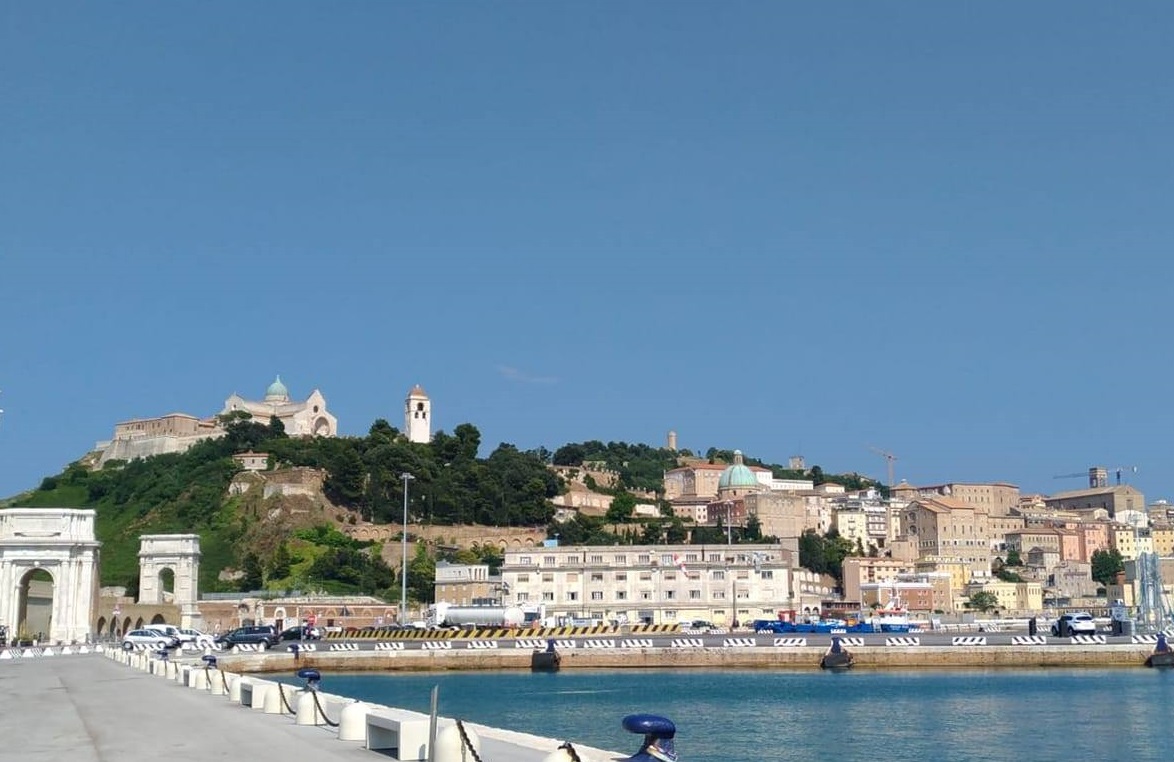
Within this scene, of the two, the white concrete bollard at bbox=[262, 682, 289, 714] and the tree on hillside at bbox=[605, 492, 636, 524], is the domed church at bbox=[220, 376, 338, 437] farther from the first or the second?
the white concrete bollard at bbox=[262, 682, 289, 714]

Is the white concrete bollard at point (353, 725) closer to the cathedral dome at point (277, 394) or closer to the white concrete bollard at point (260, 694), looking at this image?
the white concrete bollard at point (260, 694)

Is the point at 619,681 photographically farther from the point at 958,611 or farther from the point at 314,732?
the point at 958,611

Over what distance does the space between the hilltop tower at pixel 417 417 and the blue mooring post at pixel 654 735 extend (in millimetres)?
144521

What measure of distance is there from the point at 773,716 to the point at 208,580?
229ft

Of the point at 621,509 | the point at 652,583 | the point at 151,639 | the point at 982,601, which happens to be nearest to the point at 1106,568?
the point at 982,601

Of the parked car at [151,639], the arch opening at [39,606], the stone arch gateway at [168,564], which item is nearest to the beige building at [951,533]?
the stone arch gateway at [168,564]

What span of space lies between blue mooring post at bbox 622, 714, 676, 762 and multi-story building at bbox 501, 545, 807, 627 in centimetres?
7456

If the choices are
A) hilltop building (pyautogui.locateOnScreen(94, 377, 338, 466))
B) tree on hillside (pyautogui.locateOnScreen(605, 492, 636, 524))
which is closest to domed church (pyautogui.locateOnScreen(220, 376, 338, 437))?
hilltop building (pyautogui.locateOnScreen(94, 377, 338, 466))

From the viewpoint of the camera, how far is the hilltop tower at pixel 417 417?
511 ft

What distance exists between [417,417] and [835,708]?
391ft

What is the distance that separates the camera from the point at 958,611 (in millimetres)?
130125

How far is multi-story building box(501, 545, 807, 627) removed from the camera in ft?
284

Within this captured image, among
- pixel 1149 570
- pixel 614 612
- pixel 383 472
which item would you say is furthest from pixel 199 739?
pixel 383 472

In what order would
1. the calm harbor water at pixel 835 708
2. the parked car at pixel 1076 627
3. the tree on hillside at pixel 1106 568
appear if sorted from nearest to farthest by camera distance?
the calm harbor water at pixel 835 708 → the parked car at pixel 1076 627 → the tree on hillside at pixel 1106 568
